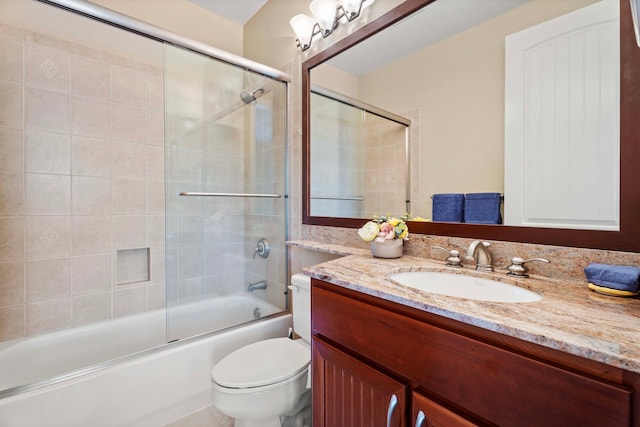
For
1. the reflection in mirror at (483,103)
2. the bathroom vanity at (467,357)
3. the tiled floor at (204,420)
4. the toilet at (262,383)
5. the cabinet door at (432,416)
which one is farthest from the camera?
the tiled floor at (204,420)

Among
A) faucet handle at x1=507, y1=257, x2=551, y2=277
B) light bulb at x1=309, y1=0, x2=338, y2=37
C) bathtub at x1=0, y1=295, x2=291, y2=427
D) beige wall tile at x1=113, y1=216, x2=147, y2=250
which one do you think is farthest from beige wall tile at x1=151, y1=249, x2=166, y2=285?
faucet handle at x1=507, y1=257, x2=551, y2=277

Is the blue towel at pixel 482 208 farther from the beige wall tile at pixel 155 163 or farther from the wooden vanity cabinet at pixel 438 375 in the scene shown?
the beige wall tile at pixel 155 163

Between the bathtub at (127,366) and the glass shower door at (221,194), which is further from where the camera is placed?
the glass shower door at (221,194)

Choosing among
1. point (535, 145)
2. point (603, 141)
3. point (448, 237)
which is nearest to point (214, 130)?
point (448, 237)

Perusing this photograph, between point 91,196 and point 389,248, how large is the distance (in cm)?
190

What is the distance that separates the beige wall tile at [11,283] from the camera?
5.19 ft

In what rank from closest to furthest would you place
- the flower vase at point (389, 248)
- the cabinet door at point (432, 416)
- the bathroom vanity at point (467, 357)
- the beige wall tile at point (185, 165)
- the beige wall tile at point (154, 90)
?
the bathroom vanity at point (467, 357)
the cabinet door at point (432, 416)
the flower vase at point (389, 248)
the beige wall tile at point (185, 165)
the beige wall tile at point (154, 90)

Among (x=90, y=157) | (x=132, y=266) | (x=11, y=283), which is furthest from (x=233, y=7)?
(x=11, y=283)

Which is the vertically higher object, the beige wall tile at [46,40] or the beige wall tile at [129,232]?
the beige wall tile at [46,40]

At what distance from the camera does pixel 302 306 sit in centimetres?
149

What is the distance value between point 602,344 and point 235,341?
168cm

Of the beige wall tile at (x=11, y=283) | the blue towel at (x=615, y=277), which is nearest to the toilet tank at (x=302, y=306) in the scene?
the blue towel at (x=615, y=277)

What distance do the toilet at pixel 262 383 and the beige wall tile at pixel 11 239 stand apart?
142cm

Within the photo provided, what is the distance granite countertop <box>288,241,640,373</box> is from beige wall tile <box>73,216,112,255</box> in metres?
1.67
